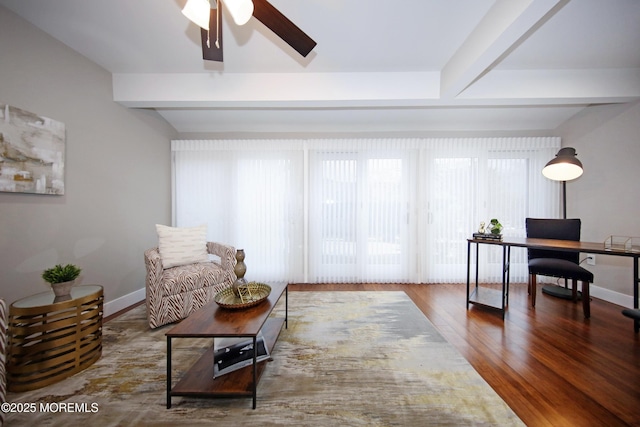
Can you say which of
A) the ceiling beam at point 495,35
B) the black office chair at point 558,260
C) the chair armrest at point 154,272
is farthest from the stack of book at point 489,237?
the chair armrest at point 154,272

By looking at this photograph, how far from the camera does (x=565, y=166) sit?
270 centimetres

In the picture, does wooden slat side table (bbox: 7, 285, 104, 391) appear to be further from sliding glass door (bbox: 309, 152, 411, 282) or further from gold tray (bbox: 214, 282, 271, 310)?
sliding glass door (bbox: 309, 152, 411, 282)

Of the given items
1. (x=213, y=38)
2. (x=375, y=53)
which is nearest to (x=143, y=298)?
(x=213, y=38)

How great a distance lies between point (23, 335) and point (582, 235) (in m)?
5.77

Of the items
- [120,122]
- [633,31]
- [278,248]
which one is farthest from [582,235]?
[120,122]

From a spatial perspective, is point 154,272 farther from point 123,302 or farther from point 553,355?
point 553,355

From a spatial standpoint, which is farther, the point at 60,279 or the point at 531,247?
the point at 531,247

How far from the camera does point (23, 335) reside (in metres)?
1.43

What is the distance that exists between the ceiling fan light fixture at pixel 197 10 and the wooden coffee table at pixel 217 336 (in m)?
1.72

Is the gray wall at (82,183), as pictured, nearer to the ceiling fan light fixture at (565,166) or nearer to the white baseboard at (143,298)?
the white baseboard at (143,298)

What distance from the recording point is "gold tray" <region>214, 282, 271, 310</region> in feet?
5.11

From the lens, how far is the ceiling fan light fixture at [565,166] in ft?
8.46

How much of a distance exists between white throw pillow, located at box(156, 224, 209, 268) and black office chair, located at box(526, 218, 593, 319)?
13.0 ft

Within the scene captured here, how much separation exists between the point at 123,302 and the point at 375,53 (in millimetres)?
3911
